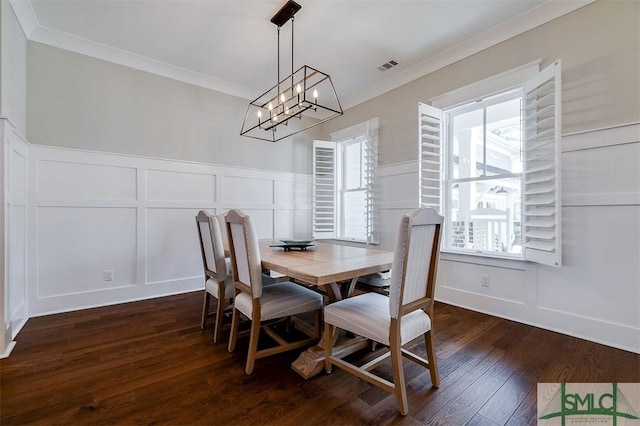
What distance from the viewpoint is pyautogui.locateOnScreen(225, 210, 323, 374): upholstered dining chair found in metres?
1.81

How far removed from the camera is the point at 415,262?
155 cm

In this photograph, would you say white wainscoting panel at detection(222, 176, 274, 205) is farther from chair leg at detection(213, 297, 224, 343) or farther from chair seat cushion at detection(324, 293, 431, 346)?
chair seat cushion at detection(324, 293, 431, 346)

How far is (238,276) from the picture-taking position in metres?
2.04

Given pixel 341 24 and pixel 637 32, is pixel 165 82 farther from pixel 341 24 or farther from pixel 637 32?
pixel 637 32

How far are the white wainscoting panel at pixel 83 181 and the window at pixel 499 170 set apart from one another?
136 inches

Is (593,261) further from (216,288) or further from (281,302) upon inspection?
(216,288)

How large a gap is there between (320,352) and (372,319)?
0.53 m

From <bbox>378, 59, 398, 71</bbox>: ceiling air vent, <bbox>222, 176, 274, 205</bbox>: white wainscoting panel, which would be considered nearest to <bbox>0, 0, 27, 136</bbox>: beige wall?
<bbox>222, 176, 274, 205</bbox>: white wainscoting panel

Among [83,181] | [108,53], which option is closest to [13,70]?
[108,53]

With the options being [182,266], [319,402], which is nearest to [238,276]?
[319,402]

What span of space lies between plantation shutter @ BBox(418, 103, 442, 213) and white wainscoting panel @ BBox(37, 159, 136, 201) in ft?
11.1

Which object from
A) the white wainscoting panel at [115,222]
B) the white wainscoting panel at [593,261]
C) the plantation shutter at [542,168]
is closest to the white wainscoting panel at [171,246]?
the white wainscoting panel at [115,222]

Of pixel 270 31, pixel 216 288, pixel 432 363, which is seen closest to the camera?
pixel 432 363

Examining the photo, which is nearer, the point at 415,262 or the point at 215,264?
the point at 415,262
